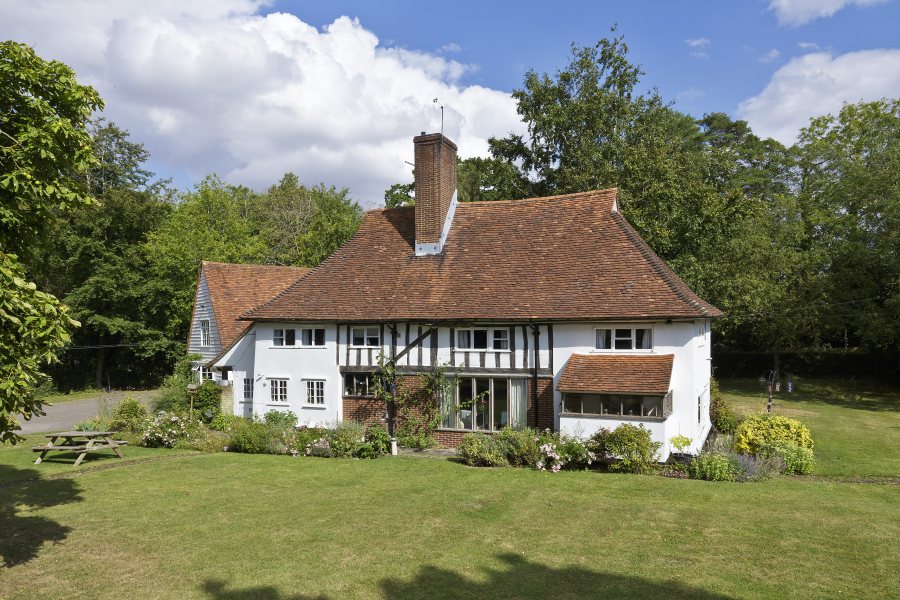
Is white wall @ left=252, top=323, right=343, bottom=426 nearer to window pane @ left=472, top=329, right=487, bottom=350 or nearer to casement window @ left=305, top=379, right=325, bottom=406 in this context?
casement window @ left=305, top=379, right=325, bottom=406

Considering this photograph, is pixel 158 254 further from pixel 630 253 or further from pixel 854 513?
pixel 854 513

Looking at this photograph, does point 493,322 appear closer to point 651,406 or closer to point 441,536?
point 651,406

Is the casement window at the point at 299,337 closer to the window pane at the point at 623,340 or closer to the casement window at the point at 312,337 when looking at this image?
the casement window at the point at 312,337

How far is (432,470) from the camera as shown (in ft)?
55.9

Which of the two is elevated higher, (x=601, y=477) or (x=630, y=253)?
(x=630, y=253)

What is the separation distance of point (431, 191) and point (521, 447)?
10.5 metres

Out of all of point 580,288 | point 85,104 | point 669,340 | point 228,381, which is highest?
point 85,104

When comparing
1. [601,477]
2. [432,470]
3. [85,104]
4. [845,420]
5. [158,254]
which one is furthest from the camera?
[158,254]

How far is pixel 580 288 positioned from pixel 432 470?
25.1ft

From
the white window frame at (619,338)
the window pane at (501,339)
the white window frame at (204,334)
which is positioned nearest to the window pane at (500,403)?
the window pane at (501,339)

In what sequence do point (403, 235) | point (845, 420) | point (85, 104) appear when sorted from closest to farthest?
point (85, 104), point (403, 235), point (845, 420)

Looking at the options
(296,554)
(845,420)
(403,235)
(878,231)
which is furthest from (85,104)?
(878,231)

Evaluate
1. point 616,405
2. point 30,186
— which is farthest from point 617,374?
point 30,186

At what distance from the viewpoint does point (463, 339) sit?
2094 cm
